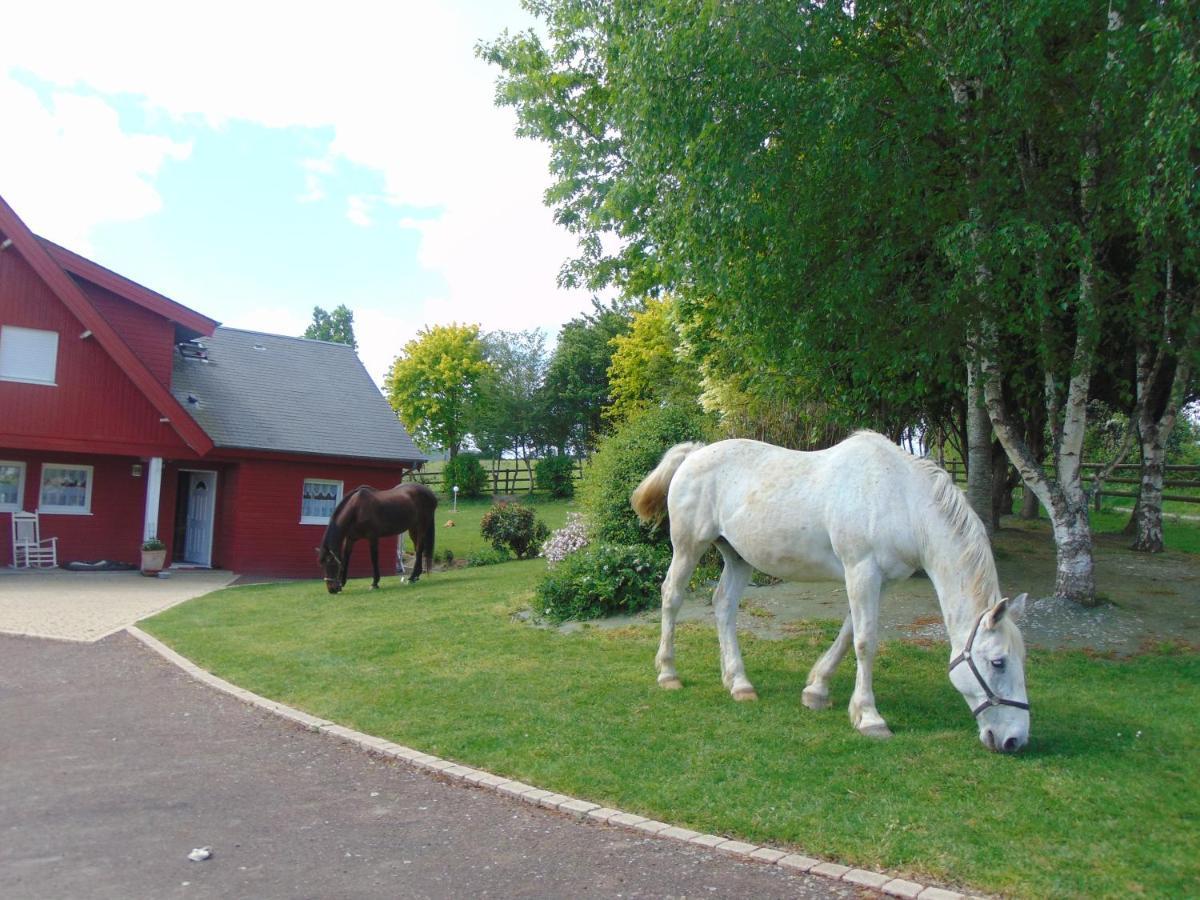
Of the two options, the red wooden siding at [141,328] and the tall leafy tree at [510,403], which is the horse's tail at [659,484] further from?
the tall leafy tree at [510,403]

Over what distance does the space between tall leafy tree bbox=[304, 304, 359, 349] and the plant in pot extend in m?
55.7

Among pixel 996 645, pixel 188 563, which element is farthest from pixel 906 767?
pixel 188 563

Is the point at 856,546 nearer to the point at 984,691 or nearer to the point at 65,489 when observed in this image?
the point at 984,691

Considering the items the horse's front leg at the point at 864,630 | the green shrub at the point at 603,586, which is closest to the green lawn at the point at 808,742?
the horse's front leg at the point at 864,630

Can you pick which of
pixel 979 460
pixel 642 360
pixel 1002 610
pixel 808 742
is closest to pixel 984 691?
pixel 1002 610

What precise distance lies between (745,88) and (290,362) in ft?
64.5

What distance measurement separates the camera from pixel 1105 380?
49.1ft

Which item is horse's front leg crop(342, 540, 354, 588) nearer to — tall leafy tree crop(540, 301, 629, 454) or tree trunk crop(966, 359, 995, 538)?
tree trunk crop(966, 359, 995, 538)

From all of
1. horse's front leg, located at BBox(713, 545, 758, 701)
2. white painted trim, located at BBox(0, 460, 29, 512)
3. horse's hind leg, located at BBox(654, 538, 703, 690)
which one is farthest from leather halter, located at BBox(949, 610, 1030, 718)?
white painted trim, located at BBox(0, 460, 29, 512)

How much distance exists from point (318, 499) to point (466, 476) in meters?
22.8

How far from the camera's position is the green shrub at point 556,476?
43.9m

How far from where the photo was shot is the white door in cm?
2220

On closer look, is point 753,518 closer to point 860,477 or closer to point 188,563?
point 860,477

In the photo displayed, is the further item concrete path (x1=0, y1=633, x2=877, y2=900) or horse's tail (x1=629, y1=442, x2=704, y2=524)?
horse's tail (x1=629, y1=442, x2=704, y2=524)
